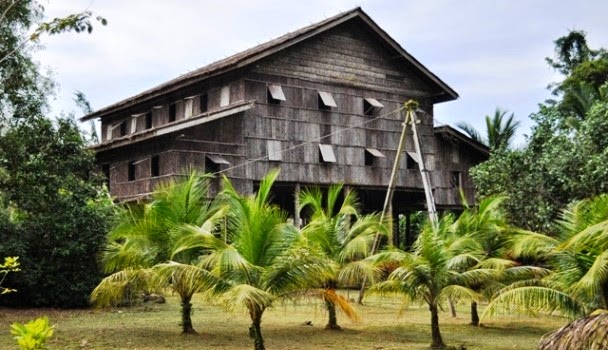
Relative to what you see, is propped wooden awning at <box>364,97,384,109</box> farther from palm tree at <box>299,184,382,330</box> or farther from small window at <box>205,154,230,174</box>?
palm tree at <box>299,184,382,330</box>

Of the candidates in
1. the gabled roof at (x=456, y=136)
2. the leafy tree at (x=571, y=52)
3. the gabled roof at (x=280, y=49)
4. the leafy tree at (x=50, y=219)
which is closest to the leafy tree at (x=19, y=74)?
the leafy tree at (x=50, y=219)

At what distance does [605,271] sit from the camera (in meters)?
10.4

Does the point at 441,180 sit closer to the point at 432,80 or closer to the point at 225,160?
the point at 432,80

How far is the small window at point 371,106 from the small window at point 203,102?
262 inches

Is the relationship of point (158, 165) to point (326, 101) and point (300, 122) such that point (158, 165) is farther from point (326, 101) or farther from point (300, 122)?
point (326, 101)

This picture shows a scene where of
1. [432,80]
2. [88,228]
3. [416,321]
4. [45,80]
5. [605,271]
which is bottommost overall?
[416,321]

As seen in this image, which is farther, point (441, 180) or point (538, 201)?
point (441, 180)

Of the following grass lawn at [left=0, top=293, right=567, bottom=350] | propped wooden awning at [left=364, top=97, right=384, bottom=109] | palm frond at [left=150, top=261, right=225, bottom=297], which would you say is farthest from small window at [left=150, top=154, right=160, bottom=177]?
palm frond at [left=150, top=261, right=225, bottom=297]

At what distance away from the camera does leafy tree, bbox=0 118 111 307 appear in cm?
1927

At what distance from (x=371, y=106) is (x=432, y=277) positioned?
1876 centimetres

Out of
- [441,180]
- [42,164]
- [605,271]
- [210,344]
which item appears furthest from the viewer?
[441,180]

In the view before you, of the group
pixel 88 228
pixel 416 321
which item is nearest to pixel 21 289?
pixel 88 228

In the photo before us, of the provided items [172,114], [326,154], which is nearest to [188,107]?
[172,114]

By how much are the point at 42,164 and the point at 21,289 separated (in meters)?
3.38
